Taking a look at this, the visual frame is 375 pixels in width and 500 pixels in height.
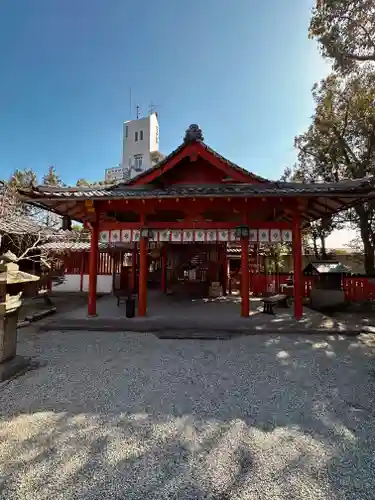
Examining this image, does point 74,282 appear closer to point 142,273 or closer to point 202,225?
point 142,273

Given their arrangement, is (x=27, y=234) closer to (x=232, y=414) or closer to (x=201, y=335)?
(x=201, y=335)

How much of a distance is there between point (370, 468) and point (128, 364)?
4014mm

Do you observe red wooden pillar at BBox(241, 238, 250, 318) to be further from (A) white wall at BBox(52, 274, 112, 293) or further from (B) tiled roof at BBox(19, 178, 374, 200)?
(A) white wall at BBox(52, 274, 112, 293)

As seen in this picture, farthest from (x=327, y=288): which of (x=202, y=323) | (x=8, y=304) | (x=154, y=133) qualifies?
(x=154, y=133)

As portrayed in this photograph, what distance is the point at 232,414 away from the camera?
3.57 meters

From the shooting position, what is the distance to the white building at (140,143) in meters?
47.6

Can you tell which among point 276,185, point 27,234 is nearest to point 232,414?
point 276,185

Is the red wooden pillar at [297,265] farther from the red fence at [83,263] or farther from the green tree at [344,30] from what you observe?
the red fence at [83,263]

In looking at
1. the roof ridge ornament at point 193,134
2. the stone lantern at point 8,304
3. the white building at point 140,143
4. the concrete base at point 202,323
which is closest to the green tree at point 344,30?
the roof ridge ornament at point 193,134

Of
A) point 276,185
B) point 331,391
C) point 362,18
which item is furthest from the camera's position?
point 362,18

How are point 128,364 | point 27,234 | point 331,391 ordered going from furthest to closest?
point 27,234 → point 128,364 → point 331,391

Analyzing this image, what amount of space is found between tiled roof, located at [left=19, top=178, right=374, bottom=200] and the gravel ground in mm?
4491

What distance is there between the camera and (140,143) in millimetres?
48688

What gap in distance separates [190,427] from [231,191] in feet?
21.1
